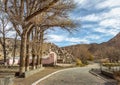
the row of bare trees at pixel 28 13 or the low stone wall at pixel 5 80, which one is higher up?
the row of bare trees at pixel 28 13

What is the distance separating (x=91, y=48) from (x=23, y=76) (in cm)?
13632

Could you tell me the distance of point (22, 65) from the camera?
2869 cm

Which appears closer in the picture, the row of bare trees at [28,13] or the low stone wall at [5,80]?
the low stone wall at [5,80]

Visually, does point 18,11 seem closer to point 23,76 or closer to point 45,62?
point 23,76

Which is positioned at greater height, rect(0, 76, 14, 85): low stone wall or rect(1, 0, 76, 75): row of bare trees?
rect(1, 0, 76, 75): row of bare trees

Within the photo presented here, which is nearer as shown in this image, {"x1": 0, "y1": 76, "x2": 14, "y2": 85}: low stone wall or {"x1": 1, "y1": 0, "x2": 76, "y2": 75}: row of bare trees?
{"x1": 0, "y1": 76, "x2": 14, "y2": 85}: low stone wall

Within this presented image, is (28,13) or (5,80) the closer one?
(5,80)

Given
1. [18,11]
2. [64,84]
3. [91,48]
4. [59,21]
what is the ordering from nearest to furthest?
[64,84] → [18,11] → [59,21] → [91,48]

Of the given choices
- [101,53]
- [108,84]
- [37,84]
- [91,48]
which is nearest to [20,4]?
[37,84]

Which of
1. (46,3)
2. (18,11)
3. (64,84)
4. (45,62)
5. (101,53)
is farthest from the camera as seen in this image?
(101,53)

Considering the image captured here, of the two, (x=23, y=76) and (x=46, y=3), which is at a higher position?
(x=46, y=3)

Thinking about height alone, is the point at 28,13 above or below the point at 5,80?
above

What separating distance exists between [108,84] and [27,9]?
1358 cm

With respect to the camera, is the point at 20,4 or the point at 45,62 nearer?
the point at 20,4
